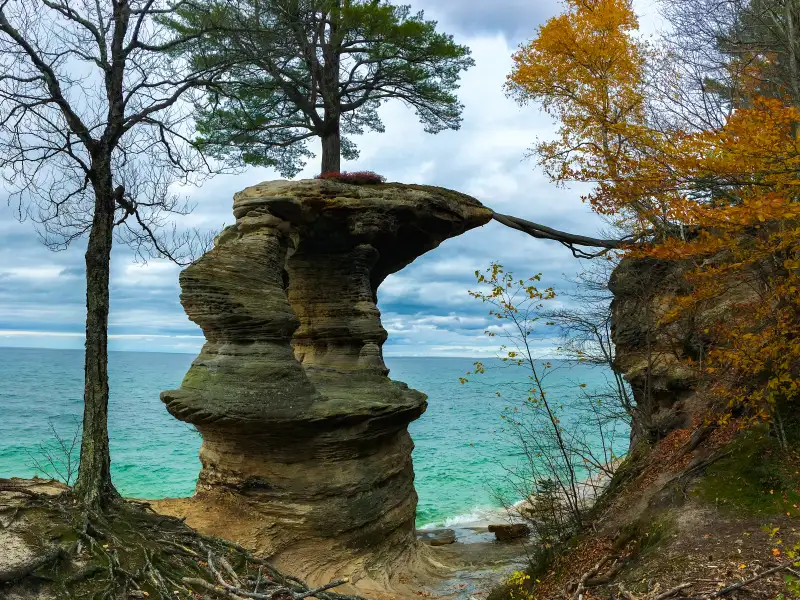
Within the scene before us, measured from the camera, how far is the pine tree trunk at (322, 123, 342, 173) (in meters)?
17.8

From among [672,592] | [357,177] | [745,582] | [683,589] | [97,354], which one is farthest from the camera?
[357,177]

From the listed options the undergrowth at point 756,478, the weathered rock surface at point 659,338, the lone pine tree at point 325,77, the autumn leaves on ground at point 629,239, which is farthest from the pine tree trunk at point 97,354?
the weathered rock surface at point 659,338

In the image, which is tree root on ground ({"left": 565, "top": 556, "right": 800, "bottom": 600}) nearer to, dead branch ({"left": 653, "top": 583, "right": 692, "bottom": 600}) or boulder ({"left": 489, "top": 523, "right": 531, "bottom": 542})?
dead branch ({"left": 653, "top": 583, "right": 692, "bottom": 600})

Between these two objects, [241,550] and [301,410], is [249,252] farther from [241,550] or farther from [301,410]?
[241,550]

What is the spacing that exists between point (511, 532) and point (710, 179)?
16247 millimetres

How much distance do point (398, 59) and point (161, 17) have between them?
658 centimetres

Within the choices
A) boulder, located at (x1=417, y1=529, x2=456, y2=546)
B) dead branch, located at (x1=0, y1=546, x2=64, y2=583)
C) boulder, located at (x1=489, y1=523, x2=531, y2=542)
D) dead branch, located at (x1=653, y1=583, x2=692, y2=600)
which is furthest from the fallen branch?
boulder, located at (x1=417, y1=529, x2=456, y2=546)

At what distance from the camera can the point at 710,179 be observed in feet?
29.9

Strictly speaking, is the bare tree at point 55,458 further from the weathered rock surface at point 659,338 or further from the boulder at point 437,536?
the weathered rock surface at point 659,338

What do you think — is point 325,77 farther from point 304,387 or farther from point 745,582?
point 745,582

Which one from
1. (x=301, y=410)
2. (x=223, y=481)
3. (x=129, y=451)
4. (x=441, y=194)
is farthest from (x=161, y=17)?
(x=129, y=451)

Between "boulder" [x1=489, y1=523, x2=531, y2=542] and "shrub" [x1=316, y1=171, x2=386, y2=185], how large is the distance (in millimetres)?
13762

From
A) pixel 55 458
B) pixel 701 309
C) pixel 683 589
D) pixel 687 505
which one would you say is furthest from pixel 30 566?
pixel 55 458

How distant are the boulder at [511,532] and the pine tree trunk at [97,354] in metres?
15.4
